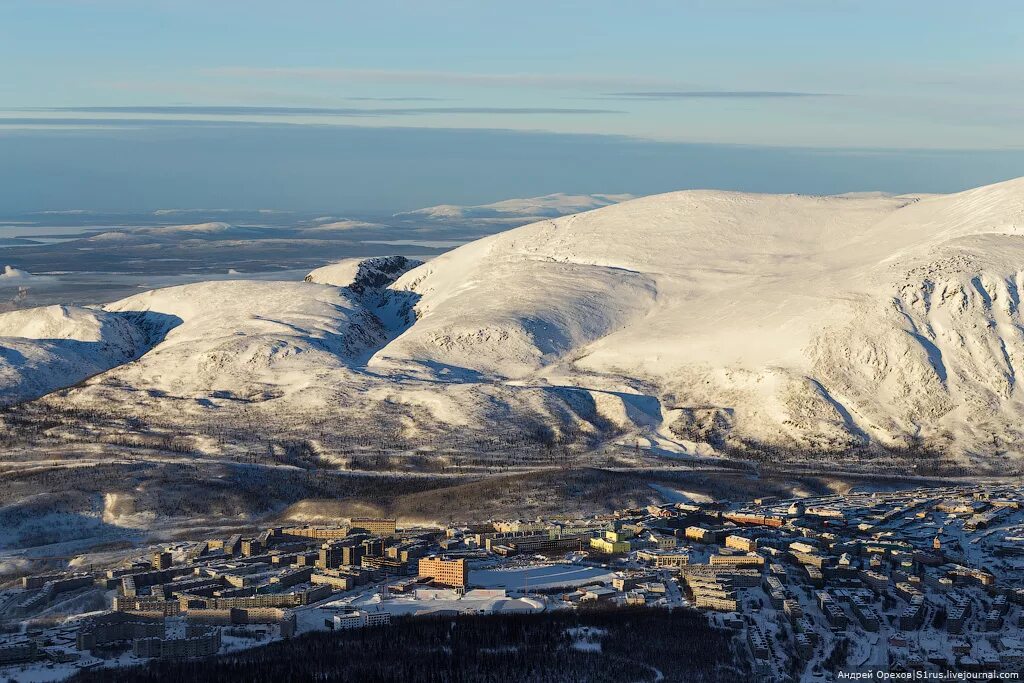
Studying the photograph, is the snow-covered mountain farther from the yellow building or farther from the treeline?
the treeline

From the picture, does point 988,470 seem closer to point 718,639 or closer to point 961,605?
point 961,605

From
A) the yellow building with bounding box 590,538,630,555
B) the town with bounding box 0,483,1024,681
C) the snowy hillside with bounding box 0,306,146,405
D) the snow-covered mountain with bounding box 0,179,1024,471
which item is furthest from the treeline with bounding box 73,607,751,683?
the snowy hillside with bounding box 0,306,146,405

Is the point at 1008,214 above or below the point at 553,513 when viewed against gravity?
above

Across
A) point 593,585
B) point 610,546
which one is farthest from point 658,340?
point 593,585

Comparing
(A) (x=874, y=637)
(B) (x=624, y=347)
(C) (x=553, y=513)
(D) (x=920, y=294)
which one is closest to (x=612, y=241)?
(B) (x=624, y=347)

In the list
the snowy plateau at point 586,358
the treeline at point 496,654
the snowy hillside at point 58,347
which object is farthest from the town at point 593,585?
the snowy hillside at point 58,347

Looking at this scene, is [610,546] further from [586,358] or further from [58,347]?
[58,347]

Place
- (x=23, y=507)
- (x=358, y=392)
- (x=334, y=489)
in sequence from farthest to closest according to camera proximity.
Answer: (x=358, y=392) < (x=334, y=489) < (x=23, y=507)
